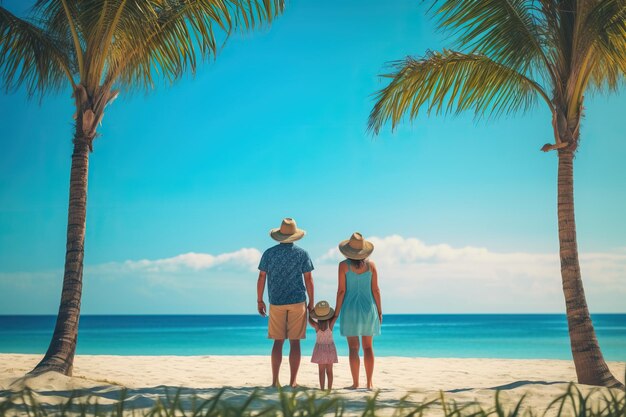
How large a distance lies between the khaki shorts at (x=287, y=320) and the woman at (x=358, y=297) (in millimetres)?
410

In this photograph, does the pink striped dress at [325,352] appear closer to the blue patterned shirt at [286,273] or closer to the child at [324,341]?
the child at [324,341]

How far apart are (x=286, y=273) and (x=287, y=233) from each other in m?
0.42

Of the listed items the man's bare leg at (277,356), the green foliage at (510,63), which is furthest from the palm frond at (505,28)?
the man's bare leg at (277,356)

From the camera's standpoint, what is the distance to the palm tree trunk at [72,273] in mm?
7242

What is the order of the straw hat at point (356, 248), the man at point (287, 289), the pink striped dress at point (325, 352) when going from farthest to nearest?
the man at point (287, 289) → the straw hat at point (356, 248) → the pink striped dress at point (325, 352)

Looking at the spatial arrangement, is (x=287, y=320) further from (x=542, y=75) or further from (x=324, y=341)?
(x=542, y=75)

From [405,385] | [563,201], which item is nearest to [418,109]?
[563,201]

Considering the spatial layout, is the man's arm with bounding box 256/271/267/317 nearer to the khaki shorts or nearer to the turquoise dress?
the khaki shorts

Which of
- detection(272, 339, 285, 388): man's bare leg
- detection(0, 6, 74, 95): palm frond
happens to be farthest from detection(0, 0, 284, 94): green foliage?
detection(272, 339, 285, 388): man's bare leg

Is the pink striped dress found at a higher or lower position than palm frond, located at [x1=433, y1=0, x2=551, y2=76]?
lower

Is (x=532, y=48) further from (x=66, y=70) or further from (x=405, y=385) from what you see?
(x=66, y=70)

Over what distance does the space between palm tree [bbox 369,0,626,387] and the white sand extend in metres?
0.89

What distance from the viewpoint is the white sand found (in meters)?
5.83

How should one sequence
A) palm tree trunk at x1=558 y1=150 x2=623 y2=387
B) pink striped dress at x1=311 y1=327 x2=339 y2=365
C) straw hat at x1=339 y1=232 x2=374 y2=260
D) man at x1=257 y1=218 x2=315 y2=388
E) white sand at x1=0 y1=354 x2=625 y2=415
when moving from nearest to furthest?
white sand at x1=0 y1=354 x2=625 y2=415 → pink striped dress at x1=311 y1=327 x2=339 y2=365 → straw hat at x1=339 y1=232 x2=374 y2=260 → man at x1=257 y1=218 x2=315 y2=388 → palm tree trunk at x1=558 y1=150 x2=623 y2=387
